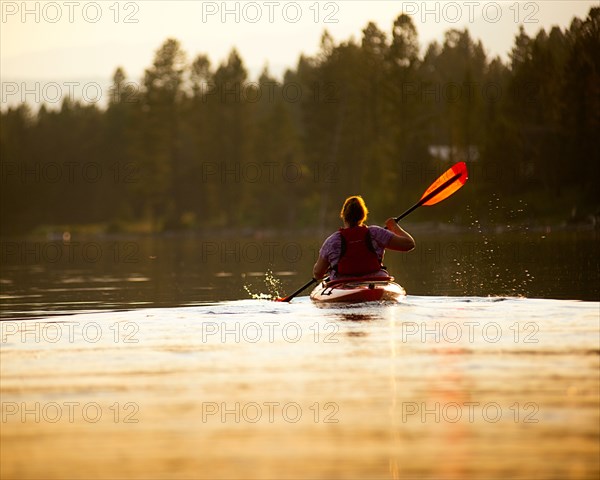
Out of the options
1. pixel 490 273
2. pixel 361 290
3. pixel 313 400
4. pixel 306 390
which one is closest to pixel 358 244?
A: pixel 361 290

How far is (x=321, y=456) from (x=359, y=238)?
888cm

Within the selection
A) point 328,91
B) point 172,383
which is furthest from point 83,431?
point 328,91

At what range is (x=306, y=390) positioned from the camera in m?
9.24

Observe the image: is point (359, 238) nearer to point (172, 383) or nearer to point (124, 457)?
point (172, 383)

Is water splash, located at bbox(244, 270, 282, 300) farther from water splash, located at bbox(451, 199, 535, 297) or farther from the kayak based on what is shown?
the kayak

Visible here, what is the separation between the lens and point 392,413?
327 inches

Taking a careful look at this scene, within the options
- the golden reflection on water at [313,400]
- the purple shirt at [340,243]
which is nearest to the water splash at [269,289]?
the purple shirt at [340,243]

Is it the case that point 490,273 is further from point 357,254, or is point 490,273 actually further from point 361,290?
point 361,290

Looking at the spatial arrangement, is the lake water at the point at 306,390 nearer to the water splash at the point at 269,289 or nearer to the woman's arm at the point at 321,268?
the woman's arm at the point at 321,268

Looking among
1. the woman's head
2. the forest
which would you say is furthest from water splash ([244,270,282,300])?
the forest

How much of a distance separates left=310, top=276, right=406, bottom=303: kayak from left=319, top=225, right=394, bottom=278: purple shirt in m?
0.33

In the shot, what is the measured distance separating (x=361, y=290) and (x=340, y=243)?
71 cm

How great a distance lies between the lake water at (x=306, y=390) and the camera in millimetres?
7129

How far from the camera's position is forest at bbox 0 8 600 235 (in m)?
65.2
